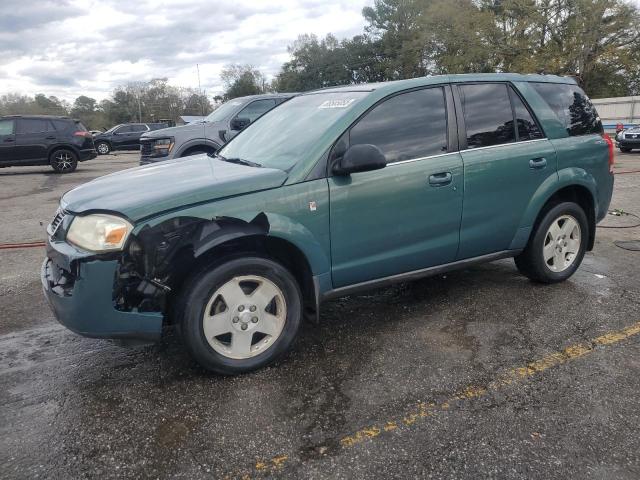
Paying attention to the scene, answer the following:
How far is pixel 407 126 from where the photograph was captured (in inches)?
143

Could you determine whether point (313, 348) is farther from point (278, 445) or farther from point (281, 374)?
point (278, 445)

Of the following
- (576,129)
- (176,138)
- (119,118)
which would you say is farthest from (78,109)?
(576,129)

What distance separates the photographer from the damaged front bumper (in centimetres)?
273

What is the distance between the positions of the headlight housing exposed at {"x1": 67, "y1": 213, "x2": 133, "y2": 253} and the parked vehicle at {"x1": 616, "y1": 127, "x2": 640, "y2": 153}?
64.0ft

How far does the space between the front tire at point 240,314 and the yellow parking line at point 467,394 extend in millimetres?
828

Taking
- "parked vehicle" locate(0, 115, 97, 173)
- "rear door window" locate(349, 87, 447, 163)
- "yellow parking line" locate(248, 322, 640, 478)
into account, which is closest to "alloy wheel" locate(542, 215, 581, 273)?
"yellow parking line" locate(248, 322, 640, 478)

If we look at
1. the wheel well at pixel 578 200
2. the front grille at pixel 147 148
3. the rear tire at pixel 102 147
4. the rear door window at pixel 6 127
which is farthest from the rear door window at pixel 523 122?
the rear tire at pixel 102 147

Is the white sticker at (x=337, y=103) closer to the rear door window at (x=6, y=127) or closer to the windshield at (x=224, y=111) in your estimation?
the windshield at (x=224, y=111)

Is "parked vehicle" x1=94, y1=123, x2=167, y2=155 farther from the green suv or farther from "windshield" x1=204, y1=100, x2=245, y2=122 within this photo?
the green suv

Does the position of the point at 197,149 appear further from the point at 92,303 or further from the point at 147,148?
the point at 92,303

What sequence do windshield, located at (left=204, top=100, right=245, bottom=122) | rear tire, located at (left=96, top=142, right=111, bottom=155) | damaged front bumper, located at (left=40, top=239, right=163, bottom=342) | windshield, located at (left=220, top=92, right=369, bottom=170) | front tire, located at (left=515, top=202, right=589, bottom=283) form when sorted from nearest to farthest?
damaged front bumper, located at (left=40, top=239, right=163, bottom=342), windshield, located at (left=220, top=92, right=369, bottom=170), front tire, located at (left=515, top=202, right=589, bottom=283), windshield, located at (left=204, top=100, right=245, bottom=122), rear tire, located at (left=96, top=142, right=111, bottom=155)

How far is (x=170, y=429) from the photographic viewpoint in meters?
2.61

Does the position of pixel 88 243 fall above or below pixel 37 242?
above

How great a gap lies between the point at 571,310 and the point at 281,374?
2403 mm
